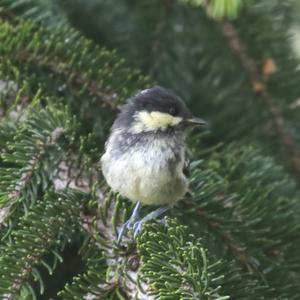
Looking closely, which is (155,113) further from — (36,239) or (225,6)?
(36,239)

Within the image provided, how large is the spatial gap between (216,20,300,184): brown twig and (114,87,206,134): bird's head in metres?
0.55

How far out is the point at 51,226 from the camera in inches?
78.4

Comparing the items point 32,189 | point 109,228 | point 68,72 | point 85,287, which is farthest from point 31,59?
point 85,287

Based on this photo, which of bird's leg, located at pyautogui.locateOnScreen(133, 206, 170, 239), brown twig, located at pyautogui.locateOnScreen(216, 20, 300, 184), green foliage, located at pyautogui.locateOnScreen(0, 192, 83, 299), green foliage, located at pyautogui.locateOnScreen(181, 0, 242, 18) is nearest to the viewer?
green foliage, located at pyautogui.locateOnScreen(0, 192, 83, 299)

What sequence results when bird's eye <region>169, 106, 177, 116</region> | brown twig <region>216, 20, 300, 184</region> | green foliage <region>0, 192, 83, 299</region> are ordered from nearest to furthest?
green foliage <region>0, 192, 83, 299</region>, bird's eye <region>169, 106, 177, 116</region>, brown twig <region>216, 20, 300, 184</region>

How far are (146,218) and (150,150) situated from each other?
31cm

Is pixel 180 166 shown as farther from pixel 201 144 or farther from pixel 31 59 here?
pixel 31 59

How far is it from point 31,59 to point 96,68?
0.23 meters

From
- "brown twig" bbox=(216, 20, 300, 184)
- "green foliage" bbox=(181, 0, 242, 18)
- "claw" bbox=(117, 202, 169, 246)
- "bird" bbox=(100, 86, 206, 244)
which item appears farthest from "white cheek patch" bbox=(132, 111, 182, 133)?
"brown twig" bbox=(216, 20, 300, 184)

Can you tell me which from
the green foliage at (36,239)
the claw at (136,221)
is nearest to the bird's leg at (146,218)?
the claw at (136,221)

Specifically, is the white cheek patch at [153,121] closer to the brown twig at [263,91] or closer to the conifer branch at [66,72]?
the conifer branch at [66,72]

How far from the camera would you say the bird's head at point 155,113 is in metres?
2.42

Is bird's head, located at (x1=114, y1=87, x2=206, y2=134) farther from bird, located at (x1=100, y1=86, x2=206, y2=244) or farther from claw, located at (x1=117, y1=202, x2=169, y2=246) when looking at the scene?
claw, located at (x1=117, y1=202, x2=169, y2=246)

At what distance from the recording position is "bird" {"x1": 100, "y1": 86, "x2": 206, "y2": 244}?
2.36m
